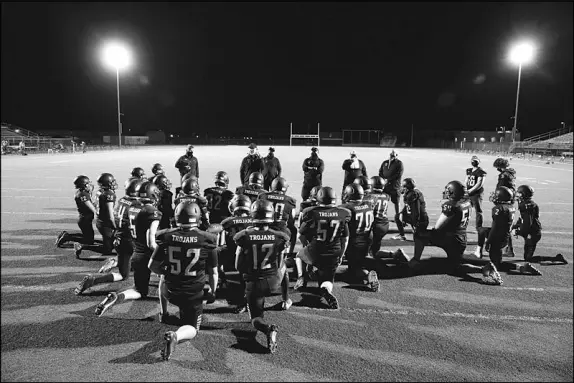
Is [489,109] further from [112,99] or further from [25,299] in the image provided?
[25,299]

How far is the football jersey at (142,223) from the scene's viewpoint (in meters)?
5.52

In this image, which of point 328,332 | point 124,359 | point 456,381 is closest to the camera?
point 456,381

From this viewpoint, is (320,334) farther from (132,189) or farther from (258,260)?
(132,189)

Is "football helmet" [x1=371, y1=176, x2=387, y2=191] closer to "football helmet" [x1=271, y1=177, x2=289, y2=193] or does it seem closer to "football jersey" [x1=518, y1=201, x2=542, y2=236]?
"football helmet" [x1=271, y1=177, x2=289, y2=193]

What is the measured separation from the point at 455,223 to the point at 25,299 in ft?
22.5

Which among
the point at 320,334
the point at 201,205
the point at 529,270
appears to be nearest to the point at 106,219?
the point at 201,205

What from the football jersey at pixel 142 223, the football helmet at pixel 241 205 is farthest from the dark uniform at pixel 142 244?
the football helmet at pixel 241 205

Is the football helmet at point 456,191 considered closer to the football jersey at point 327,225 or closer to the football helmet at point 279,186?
the football jersey at point 327,225

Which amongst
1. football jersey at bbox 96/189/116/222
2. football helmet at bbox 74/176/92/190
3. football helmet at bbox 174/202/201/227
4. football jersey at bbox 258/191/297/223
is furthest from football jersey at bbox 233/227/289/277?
football helmet at bbox 74/176/92/190

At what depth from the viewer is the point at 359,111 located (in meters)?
73.2

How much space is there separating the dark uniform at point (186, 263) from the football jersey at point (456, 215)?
167 inches

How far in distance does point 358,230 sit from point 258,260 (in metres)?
2.22

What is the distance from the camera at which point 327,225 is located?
18.5 feet

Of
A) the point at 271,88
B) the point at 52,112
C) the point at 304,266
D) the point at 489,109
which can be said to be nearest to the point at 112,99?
the point at 52,112
